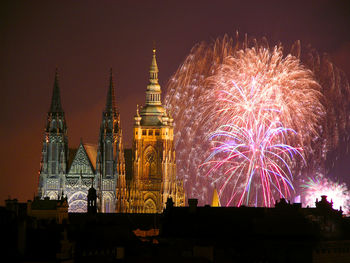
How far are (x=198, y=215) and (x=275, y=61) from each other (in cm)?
2645

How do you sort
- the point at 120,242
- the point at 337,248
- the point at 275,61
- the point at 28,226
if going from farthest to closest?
1. the point at 275,61
2. the point at 120,242
3. the point at 28,226
4. the point at 337,248

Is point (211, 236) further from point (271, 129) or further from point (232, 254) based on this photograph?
point (271, 129)

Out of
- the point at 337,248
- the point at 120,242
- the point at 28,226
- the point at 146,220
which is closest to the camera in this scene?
the point at 337,248

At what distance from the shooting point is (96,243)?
11775 cm

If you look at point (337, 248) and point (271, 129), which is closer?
point (337, 248)

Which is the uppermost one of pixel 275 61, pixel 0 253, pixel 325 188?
pixel 275 61

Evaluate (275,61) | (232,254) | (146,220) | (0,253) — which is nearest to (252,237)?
(232,254)

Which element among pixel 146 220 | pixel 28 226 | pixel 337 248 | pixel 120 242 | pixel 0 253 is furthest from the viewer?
pixel 146 220

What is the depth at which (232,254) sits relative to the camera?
108 m

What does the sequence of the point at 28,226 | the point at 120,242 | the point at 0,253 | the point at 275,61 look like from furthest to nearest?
the point at 275,61 < the point at 120,242 < the point at 28,226 < the point at 0,253

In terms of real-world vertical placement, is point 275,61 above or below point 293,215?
above

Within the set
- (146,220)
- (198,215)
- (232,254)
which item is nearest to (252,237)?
(232,254)

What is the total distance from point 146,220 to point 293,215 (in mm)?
78510

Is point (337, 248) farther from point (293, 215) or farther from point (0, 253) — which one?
point (0, 253)
